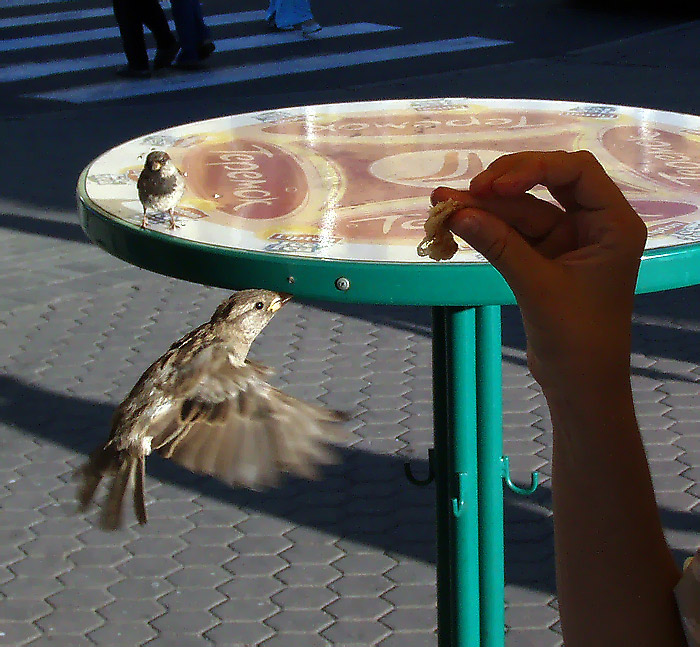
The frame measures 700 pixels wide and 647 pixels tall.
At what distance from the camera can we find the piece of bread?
3.44 ft

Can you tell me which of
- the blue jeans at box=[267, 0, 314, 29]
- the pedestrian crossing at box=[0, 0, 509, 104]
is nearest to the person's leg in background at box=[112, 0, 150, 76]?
the pedestrian crossing at box=[0, 0, 509, 104]

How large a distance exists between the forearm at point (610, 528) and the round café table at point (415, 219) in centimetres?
66

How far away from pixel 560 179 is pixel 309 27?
39.7 feet

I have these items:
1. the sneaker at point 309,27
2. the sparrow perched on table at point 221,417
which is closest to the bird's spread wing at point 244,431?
the sparrow perched on table at point 221,417

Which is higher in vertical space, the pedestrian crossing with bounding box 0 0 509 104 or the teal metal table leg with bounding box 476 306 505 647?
the teal metal table leg with bounding box 476 306 505 647

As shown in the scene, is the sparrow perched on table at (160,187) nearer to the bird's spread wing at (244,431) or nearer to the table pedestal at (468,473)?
the bird's spread wing at (244,431)

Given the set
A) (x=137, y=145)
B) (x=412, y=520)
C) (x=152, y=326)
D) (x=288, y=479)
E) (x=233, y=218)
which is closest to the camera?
(x=233, y=218)

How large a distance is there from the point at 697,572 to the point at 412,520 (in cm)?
281

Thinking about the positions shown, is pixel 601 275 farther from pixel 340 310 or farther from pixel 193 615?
pixel 340 310

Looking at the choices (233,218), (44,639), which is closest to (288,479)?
(44,639)

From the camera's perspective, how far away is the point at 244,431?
2.15 meters

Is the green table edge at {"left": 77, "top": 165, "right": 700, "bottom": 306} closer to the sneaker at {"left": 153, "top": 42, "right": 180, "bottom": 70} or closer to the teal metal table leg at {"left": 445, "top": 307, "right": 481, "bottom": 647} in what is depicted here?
the teal metal table leg at {"left": 445, "top": 307, "right": 481, "bottom": 647}

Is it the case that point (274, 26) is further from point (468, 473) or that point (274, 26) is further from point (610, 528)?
point (610, 528)

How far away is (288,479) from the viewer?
4059 millimetres
